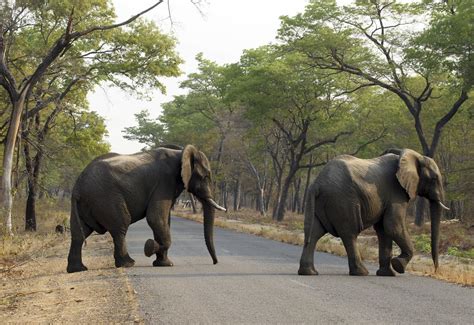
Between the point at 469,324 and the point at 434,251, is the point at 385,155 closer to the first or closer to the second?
the point at 434,251

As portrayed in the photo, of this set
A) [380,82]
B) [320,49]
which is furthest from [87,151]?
[380,82]

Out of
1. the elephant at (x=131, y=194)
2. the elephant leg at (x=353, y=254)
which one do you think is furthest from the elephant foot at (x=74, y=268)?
the elephant leg at (x=353, y=254)

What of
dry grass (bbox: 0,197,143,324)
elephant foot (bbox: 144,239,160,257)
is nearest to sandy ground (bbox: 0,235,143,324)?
dry grass (bbox: 0,197,143,324)

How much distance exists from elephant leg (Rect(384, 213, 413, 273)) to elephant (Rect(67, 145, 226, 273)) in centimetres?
422

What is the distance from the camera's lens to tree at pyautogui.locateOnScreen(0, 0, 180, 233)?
68.6 ft

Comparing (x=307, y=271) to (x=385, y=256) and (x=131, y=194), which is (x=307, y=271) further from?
(x=131, y=194)

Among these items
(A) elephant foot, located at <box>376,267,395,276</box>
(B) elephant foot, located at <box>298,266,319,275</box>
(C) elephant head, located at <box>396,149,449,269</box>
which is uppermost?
(C) elephant head, located at <box>396,149,449,269</box>

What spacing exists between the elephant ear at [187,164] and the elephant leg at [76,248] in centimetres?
257

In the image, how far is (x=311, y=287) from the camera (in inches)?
410

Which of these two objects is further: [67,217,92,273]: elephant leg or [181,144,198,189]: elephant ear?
[181,144,198,189]: elephant ear

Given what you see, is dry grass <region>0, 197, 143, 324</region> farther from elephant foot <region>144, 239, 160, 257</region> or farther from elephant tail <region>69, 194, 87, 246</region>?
elephant tail <region>69, 194, 87, 246</region>

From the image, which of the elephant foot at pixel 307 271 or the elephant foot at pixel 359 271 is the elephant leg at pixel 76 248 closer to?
the elephant foot at pixel 307 271

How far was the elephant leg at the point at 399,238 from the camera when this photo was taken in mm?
12367

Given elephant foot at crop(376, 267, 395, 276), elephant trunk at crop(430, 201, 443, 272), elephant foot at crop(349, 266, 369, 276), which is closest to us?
elephant foot at crop(349, 266, 369, 276)
